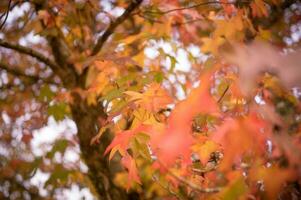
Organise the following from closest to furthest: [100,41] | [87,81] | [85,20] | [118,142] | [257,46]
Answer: [257,46], [118,142], [100,41], [87,81], [85,20]

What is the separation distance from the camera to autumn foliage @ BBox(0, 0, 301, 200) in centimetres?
112

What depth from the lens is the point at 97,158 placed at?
9.96 ft

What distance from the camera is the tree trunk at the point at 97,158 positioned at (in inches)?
117

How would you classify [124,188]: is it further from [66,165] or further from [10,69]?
[66,165]

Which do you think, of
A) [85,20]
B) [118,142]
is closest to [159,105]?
[118,142]

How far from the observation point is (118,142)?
178 cm

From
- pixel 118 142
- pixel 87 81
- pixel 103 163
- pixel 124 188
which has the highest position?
pixel 118 142

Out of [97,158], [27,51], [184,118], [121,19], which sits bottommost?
[97,158]

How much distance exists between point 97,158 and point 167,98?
157cm

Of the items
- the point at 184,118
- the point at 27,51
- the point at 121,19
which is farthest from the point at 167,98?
the point at 27,51

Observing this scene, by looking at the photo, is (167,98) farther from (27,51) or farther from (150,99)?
(27,51)

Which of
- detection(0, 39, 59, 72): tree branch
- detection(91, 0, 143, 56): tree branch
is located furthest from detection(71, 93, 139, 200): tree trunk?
detection(91, 0, 143, 56): tree branch

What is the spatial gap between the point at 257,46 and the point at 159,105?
2.83ft

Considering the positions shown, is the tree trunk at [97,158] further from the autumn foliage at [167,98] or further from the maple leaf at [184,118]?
the maple leaf at [184,118]
